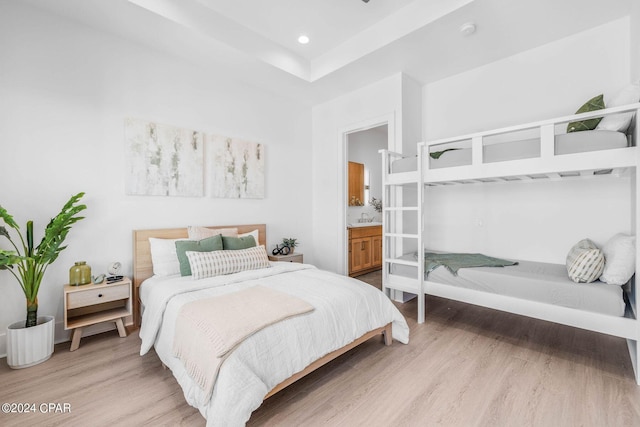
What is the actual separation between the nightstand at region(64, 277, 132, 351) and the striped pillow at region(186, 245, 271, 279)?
646mm

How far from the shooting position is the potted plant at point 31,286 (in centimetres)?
204

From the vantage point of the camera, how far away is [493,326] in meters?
2.78

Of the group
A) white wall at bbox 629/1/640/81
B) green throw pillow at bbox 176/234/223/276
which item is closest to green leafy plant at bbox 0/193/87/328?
green throw pillow at bbox 176/234/223/276

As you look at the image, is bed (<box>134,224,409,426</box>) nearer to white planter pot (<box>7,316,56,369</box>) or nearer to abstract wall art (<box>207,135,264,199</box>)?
white planter pot (<box>7,316,56,369</box>)

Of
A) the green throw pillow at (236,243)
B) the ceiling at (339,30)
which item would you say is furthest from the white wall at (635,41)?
the green throw pillow at (236,243)

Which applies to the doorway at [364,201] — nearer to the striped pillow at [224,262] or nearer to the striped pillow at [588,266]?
the striped pillow at [224,262]

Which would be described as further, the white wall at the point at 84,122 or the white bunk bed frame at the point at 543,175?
the white wall at the point at 84,122

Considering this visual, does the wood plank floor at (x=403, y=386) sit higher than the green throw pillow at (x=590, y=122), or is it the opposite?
the green throw pillow at (x=590, y=122)

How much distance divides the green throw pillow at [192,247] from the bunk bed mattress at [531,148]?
2.22 metres

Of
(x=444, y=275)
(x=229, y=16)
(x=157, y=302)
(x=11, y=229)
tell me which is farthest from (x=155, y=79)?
(x=444, y=275)

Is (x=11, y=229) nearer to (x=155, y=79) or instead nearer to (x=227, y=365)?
Result: (x=155, y=79)

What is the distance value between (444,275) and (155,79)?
3.70 meters

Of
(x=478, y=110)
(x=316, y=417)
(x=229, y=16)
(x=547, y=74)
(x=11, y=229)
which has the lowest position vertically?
(x=316, y=417)

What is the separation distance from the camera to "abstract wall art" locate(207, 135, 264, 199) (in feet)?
11.4
